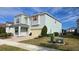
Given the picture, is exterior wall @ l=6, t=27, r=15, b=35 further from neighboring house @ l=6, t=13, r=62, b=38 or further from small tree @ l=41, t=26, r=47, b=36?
small tree @ l=41, t=26, r=47, b=36

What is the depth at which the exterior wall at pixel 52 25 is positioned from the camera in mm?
4043

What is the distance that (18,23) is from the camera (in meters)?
4.07

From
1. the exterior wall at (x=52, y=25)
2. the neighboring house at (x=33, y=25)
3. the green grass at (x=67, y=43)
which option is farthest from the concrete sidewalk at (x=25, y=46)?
the exterior wall at (x=52, y=25)

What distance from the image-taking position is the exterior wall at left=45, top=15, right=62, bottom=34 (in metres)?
4.04

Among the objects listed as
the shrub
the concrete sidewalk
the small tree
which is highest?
the small tree

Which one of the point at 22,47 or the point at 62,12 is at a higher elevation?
the point at 62,12

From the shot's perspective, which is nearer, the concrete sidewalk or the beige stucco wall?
the concrete sidewalk

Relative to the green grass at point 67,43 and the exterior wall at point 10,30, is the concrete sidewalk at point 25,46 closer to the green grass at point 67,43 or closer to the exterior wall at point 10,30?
the green grass at point 67,43

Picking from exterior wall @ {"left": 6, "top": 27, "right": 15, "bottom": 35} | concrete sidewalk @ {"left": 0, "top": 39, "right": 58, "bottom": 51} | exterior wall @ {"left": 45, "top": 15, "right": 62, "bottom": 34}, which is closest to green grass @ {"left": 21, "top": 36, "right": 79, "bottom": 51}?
concrete sidewalk @ {"left": 0, "top": 39, "right": 58, "bottom": 51}

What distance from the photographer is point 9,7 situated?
13.0ft

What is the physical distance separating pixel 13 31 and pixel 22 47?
0.38 meters
